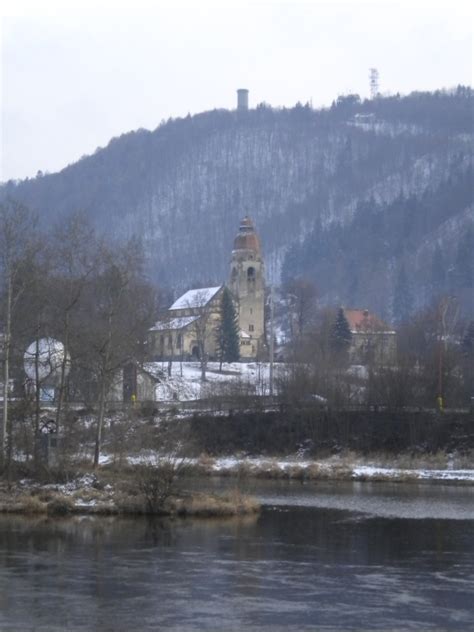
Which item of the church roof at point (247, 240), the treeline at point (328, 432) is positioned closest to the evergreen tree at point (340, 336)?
the treeline at point (328, 432)

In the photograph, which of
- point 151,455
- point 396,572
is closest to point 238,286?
point 151,455

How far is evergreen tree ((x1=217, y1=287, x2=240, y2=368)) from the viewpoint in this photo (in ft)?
367

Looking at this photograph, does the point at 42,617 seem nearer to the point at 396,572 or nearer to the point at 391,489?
the point at 396,572

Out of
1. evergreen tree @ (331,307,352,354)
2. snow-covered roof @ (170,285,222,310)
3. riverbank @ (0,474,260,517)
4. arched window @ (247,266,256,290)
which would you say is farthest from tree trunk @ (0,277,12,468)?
arched window @ (247,266,256,290)

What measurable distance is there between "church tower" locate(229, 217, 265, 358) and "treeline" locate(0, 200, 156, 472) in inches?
3292

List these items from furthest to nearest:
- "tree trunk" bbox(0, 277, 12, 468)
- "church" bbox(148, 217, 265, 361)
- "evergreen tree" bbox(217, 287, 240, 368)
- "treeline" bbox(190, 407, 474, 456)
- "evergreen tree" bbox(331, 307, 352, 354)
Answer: "church" bbox(148, 217, 265, 361)
"evergreen tree" bbox(217, 287, 240, 368)
"evergreen tree" bbox(331, 307, 352, 354)
"treeline" bbox(190, 407, 474, 456)
"tree trunk" bbox(0, 277, 12, 468)

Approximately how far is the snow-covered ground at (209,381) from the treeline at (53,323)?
17.9m

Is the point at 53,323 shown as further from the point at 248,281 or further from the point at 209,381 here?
the point at 248,281

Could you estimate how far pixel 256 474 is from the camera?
169ft

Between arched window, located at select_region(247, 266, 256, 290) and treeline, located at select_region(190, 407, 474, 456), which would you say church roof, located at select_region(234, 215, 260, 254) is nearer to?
arched window, located at select_region(247, 266, 256, 290)

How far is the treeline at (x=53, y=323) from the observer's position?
42.2 m

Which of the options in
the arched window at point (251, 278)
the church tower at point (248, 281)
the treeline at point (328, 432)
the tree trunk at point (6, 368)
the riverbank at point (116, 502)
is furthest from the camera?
the arched window at point (251, 278)

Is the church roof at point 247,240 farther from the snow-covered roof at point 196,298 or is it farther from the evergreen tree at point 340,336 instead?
the evergreen tree at point 340,336

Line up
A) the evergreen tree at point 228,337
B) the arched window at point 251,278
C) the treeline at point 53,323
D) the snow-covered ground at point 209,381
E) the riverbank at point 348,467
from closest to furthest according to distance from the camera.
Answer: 1. the treeline at point 53,323
2. the riverbank at point 348,467
3. the snow-covered ground at point 209,381
4. the evergreen tree at point 228,337
5. the arched window at point 251,278
